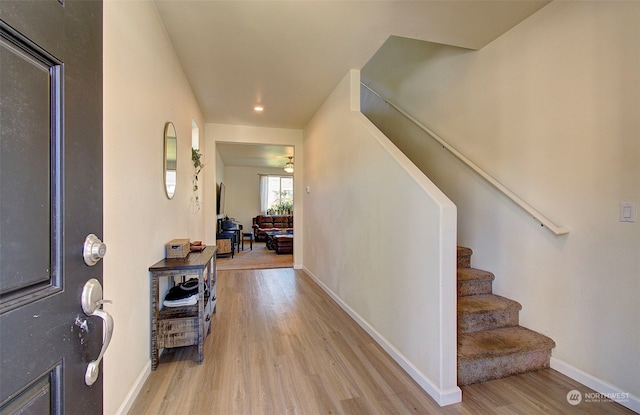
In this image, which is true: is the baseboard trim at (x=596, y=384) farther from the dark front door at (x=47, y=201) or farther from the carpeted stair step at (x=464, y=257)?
the dark front door at (x=47, y=201)

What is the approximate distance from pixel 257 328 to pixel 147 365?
3.21 feet

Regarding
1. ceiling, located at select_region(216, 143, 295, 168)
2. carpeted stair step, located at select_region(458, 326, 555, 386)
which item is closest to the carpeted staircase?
carpeted stair step, located at select_region(458, 326, 555, 386)

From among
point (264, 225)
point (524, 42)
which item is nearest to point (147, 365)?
point (524, 42)

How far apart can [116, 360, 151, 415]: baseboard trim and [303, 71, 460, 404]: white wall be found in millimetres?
1758

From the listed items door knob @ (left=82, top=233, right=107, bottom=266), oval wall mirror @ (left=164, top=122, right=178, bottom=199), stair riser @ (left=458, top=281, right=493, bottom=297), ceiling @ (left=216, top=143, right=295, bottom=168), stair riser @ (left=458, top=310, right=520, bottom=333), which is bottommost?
stair riser @ (left=458, top=310, right=520, bottom=333)

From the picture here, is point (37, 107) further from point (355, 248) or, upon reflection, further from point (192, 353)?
point (355, 248)

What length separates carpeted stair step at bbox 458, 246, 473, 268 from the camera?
8.96 ft

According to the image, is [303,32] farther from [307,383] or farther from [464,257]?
[307,383]

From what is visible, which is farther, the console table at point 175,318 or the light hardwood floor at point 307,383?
the console table at point 175,318

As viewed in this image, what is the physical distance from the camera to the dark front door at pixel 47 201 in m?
0.46

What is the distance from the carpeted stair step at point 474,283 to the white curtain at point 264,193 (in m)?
8.47

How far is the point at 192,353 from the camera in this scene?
2.28 meters

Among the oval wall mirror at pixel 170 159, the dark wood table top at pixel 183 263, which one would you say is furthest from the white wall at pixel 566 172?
the oval wall mirror at pixel 170 159

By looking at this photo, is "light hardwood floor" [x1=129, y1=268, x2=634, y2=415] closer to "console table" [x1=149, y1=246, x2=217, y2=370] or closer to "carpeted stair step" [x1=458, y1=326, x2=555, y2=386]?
"carpeted stair step" [x1=458, y1=326, x2=555, y2=386]
